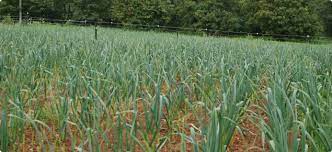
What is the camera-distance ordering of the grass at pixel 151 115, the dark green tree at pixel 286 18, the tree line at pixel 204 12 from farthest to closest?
1. the tree line at pixel 204 12
2. the dark green tree at pixel 286 18
3. the grass at pixel 151 115

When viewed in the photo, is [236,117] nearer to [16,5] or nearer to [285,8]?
[285,8]

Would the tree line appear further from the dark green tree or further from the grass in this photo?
the grass

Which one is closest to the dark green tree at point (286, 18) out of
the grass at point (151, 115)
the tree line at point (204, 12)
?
the tree line at point (204, 12)

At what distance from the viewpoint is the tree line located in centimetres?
2628

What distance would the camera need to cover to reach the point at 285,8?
26.4 metres

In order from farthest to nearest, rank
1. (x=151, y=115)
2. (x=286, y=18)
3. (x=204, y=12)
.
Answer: (x=204, y=12) → (x=286, y=18) → (x=151, y=115)

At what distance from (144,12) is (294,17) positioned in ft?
35.2

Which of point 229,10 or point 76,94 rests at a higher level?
point 229,10

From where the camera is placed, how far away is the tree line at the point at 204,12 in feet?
86.2

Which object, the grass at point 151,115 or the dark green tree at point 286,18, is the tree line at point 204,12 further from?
the grass at point 151,115

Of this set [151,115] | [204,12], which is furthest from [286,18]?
[151,115]

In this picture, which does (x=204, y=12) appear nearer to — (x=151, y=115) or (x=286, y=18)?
(x=286, y=18)

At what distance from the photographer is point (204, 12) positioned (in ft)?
92.8

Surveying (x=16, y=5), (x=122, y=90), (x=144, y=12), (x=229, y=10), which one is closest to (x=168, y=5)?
(x=144, y=12)
